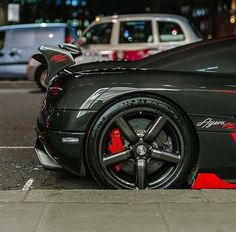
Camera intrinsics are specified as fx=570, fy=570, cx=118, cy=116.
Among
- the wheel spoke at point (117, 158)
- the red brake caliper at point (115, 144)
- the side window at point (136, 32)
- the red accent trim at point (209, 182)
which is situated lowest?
the red accent trim at point (209, 182)

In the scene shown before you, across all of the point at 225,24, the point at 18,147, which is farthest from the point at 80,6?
the point at 18,147

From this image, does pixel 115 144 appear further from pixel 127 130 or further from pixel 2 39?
pixel 2 39

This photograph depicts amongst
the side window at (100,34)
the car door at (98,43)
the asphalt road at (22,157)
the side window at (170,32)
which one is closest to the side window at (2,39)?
the car door at (98,43)

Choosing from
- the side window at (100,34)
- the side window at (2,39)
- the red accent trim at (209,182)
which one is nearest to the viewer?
the red accent trim at (209,182)

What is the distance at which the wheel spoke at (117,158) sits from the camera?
189 inches

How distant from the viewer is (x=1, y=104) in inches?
462

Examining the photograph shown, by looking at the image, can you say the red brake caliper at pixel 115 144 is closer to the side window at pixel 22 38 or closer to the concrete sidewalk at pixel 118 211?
the concrete sidewalk at pixel 118 211

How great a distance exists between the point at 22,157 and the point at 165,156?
236 centimetres

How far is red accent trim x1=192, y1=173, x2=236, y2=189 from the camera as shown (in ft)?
16.0

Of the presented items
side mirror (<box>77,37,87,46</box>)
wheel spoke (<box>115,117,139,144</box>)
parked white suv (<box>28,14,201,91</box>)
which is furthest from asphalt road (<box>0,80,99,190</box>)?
parked white suv (<box>28,14,201,91</box>)

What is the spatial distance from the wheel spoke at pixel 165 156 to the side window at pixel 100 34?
368 inches

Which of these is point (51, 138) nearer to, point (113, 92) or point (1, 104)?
point (113, 92)

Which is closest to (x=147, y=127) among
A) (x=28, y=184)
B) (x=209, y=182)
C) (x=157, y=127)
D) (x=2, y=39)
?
(x=157, y=127)

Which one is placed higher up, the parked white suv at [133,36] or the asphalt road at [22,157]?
the parked white suv at [133,36]
